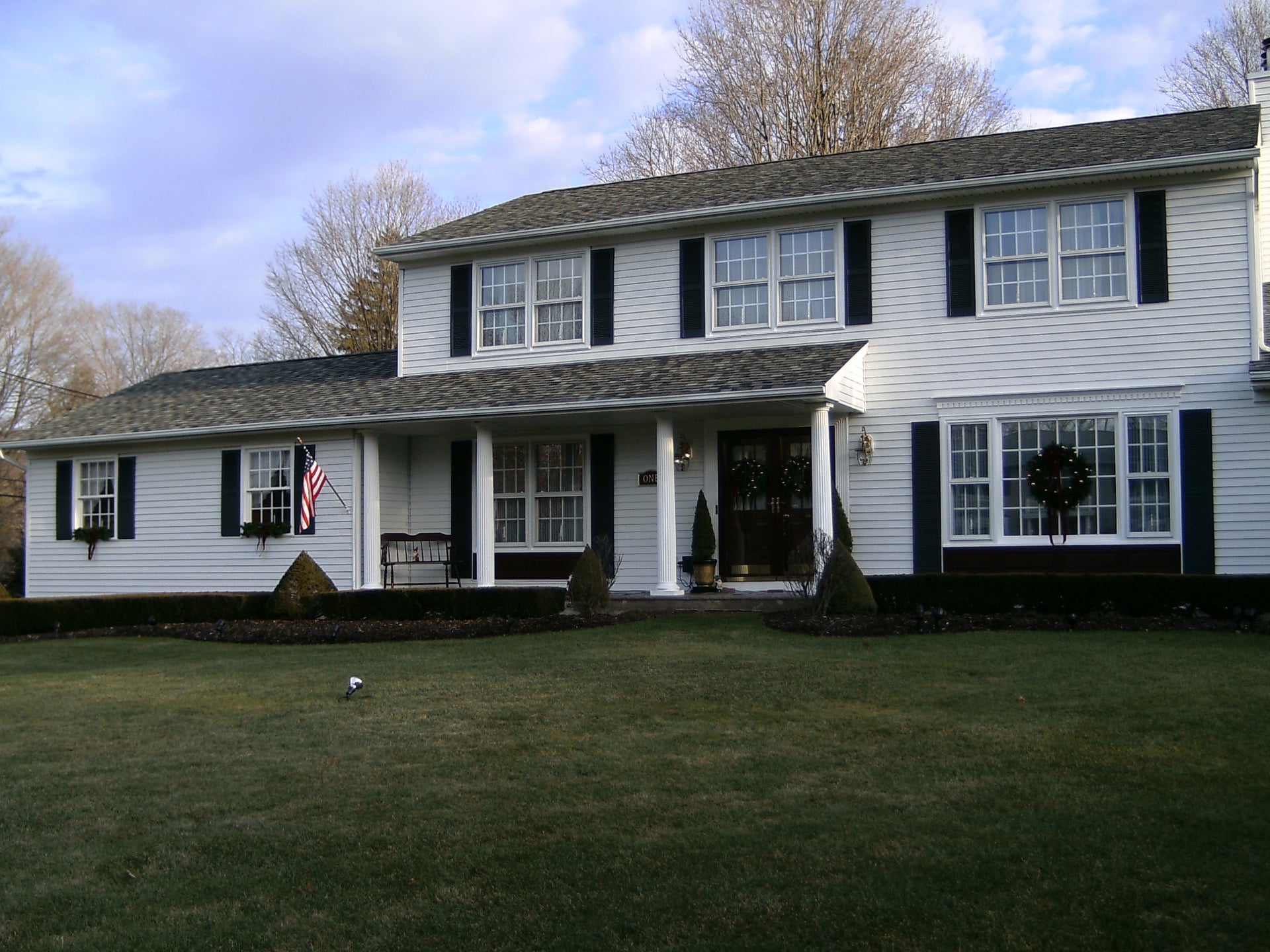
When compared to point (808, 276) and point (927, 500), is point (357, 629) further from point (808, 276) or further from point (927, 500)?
point (808, 276)

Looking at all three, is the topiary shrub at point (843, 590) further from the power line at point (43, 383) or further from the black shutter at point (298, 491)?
the power line at point (43, 383)

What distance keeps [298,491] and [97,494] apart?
4.44 meters

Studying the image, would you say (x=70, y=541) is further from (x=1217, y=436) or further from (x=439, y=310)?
(x=1217, y=436)

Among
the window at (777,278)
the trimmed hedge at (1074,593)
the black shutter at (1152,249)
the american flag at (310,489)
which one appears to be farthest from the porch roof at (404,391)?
the black shutter at (1152,249)

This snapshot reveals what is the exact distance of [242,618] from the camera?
15938mm

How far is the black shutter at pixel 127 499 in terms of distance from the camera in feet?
64.1

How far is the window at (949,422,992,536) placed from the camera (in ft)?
49.3

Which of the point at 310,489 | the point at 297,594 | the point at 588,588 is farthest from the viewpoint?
the point at 310,489

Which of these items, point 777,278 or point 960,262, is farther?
point 777,278

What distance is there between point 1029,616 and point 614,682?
527cm

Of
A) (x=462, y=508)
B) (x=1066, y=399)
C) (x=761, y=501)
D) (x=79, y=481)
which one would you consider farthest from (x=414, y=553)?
(x=1066, y=399)

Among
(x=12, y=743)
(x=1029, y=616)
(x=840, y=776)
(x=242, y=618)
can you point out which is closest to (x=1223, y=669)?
(x=1029, y=616)

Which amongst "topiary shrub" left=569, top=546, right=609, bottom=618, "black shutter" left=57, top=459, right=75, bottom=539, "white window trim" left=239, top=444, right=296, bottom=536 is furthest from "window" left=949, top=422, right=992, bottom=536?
"black shutter" left=57, top=459, right=75, bottom=539

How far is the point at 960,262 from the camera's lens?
599 inches
